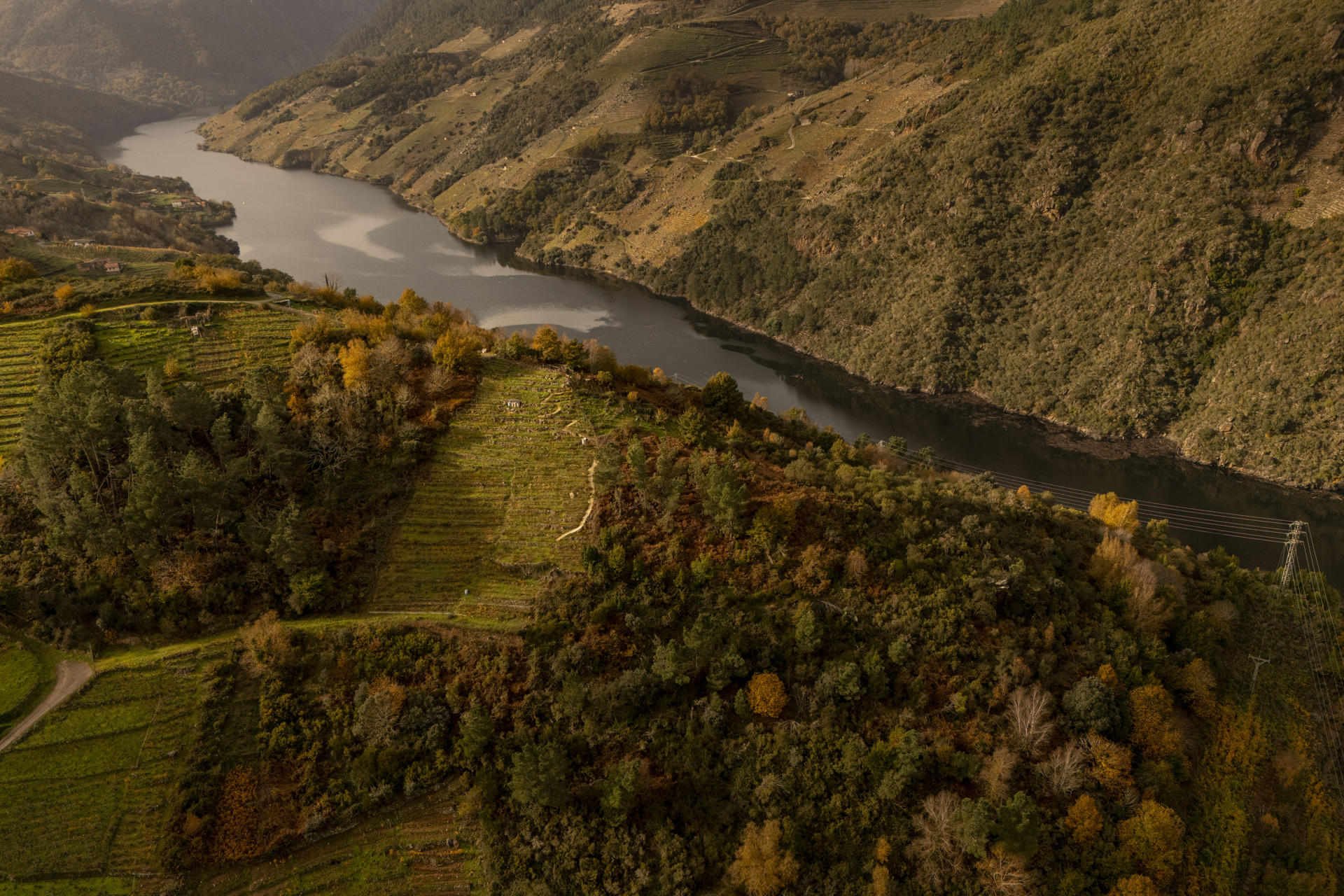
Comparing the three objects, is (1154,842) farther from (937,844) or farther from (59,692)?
(59,692)

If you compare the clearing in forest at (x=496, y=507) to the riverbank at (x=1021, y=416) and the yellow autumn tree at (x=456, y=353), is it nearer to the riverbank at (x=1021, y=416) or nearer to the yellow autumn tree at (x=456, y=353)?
the yellow autumn tree at (x=456, y=353)

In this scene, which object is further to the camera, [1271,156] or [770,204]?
[770,204]

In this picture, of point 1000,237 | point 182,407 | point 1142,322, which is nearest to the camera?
point 182,407

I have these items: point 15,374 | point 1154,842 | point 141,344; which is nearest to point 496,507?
point 141,344

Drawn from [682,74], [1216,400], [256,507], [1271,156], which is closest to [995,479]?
[1216,400]

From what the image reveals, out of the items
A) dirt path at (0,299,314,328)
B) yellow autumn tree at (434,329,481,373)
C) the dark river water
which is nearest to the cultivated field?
yellow autumn tree at (434,329,481,373)

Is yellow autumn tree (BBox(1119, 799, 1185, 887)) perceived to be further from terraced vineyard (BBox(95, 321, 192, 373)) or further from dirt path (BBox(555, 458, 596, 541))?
terraced vineyard (BBox(95, 321, 192, 373))

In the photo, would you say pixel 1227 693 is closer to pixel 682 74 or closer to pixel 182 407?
pixel 182 407
